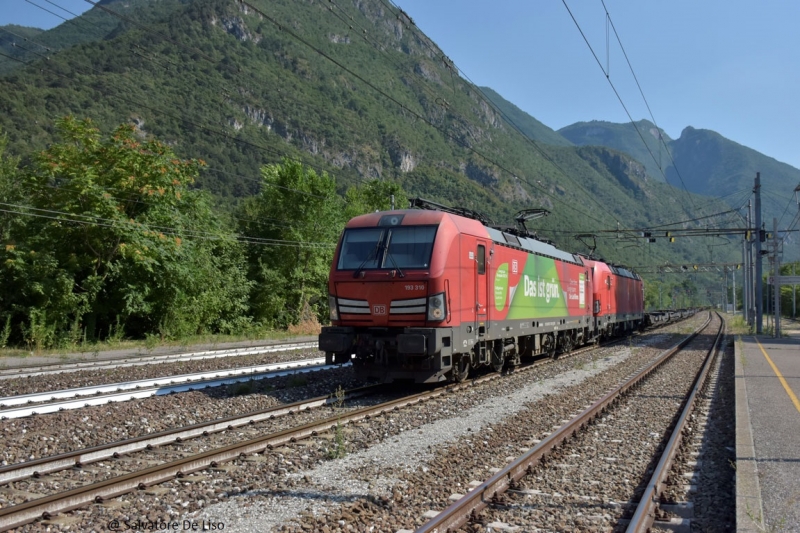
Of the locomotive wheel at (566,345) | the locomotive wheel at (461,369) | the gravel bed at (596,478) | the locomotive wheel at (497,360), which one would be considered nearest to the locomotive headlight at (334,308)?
the locomotive wheel at (461,369)

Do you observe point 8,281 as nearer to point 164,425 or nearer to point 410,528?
point 164,425

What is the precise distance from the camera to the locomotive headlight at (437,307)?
38.0 ft

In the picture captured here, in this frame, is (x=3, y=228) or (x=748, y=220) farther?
A: (x=748, y=220)

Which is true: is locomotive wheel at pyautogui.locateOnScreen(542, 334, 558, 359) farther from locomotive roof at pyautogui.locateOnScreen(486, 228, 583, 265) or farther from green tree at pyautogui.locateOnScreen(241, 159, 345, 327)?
green tree at pyautogui.locateOnScreen(241, 159, 345, 327)

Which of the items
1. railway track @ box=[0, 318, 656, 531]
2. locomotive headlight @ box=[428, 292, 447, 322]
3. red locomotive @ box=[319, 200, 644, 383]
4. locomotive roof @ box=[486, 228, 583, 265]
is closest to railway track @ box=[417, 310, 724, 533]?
railway track @ box=[0, 318, 656, 531]

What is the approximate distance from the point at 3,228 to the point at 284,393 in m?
19.0

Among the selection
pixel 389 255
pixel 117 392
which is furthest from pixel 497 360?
pixel 117 392

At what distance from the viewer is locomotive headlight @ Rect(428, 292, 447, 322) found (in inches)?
456

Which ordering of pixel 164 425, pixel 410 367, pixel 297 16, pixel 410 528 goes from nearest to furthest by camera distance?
Result: 1. pixel 410 528
2. pixel 164 425
3. pixel 410 367
4. pixel 297 16

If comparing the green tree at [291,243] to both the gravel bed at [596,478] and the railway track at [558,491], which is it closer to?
the gravel bed at [596,478]

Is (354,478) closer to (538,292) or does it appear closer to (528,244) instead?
(528,244)

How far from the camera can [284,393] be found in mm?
12422

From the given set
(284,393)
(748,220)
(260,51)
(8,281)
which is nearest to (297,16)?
(260,51)

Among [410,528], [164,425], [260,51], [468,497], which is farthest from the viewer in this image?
[260,51]
